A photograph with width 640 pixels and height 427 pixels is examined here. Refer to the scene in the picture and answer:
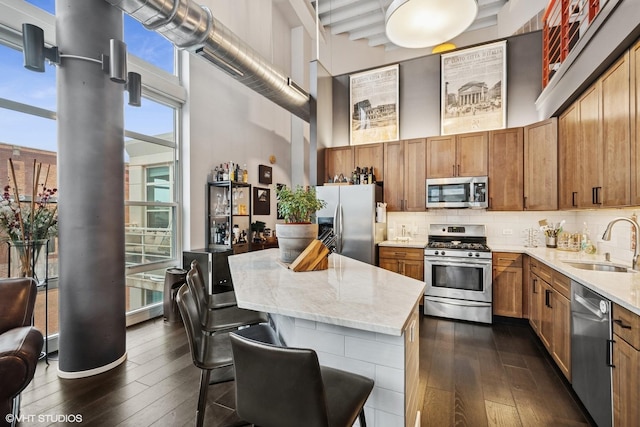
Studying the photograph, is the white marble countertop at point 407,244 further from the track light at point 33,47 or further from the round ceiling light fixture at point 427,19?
the track light at point 33,47

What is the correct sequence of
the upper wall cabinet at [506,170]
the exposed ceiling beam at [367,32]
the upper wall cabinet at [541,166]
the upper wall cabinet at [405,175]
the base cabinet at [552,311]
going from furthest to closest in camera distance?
the exposed ceiling beam at [367,32], the upper wall cabinet at [405,175], the upper wall cabinet at [506,170], the upper wall cabinet at [541,166], the base cabinet at [552,311]

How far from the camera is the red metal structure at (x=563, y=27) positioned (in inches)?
103

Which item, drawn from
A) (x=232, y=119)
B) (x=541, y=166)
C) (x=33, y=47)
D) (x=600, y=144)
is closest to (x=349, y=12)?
(x=232, y=119)

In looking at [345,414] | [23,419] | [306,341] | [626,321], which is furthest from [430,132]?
[23,419]

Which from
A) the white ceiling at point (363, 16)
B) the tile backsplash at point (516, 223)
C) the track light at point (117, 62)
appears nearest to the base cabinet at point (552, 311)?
the tile backsplash at point (516, 223)

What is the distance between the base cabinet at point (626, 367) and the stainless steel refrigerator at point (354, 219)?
9.30 feet

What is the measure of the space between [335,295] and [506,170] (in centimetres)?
383

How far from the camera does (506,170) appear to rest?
4.18 m

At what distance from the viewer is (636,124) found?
197 cm

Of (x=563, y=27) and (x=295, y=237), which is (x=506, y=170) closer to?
(x=563, y=27)

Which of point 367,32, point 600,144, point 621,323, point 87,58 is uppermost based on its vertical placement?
point 367,32

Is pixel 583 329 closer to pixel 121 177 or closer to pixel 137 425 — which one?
pixel 137 425

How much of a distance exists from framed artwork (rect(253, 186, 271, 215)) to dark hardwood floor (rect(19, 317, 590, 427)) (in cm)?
282

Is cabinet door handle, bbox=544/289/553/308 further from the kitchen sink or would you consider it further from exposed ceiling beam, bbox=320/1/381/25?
exposed ceiling beam, bbox=320/1/381/25
